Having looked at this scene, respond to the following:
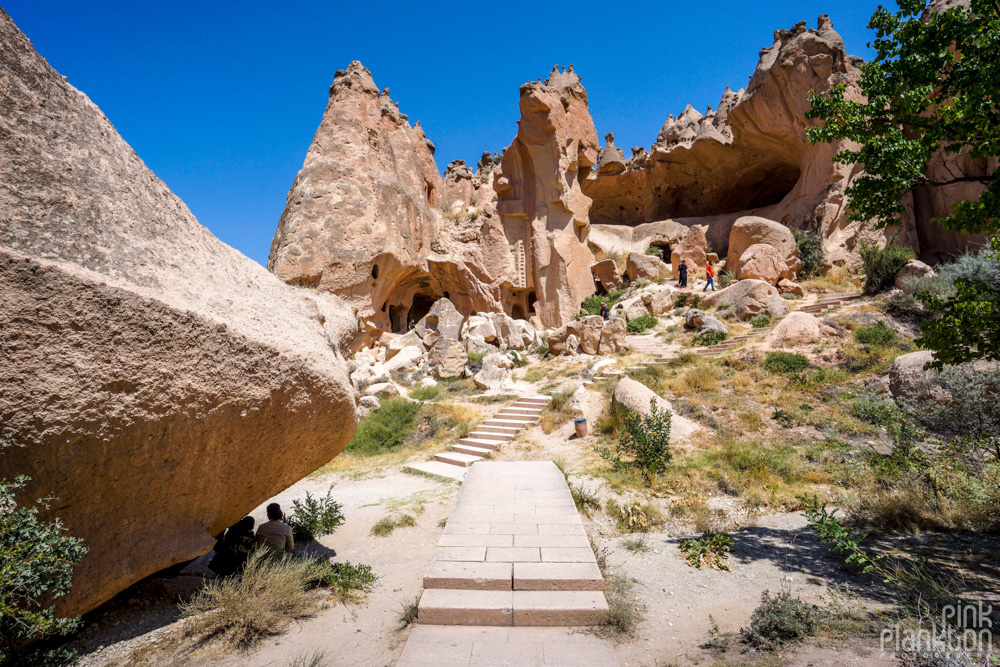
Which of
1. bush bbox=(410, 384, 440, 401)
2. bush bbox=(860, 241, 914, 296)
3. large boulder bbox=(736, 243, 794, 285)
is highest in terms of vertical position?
large boulder bbox=(736, 243, 794, 285)

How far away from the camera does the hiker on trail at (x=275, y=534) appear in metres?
4.41

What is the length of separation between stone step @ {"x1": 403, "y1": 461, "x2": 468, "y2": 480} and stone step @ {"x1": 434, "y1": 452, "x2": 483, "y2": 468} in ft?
0.33

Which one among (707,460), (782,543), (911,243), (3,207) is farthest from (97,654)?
(911,243)

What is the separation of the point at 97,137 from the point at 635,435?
707 cm

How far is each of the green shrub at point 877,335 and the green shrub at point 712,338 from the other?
11.3 feet

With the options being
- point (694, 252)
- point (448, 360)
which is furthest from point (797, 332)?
point (694, 252)

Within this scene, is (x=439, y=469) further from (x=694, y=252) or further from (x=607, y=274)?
(x=694, y=252)

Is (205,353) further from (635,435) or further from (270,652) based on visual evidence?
(635,435)

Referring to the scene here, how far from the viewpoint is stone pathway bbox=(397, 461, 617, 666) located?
119 inches

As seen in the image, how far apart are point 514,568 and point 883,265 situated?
16.6 meters

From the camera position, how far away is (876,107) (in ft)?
14.3

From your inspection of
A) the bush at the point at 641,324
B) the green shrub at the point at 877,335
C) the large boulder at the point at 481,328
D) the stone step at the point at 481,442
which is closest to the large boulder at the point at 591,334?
the bush at the point at 641,324

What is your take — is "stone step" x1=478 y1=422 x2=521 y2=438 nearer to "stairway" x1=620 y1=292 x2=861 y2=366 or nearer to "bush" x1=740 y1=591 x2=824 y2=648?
"stairway" x1=620 y1=292 x2=861 y2=366

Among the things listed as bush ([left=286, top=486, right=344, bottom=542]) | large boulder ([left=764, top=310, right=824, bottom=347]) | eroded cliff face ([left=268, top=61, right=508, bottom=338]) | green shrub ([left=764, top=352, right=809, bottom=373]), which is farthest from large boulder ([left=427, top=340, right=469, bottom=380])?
bush ([left=286, top=486, right=344, bottom=542])
